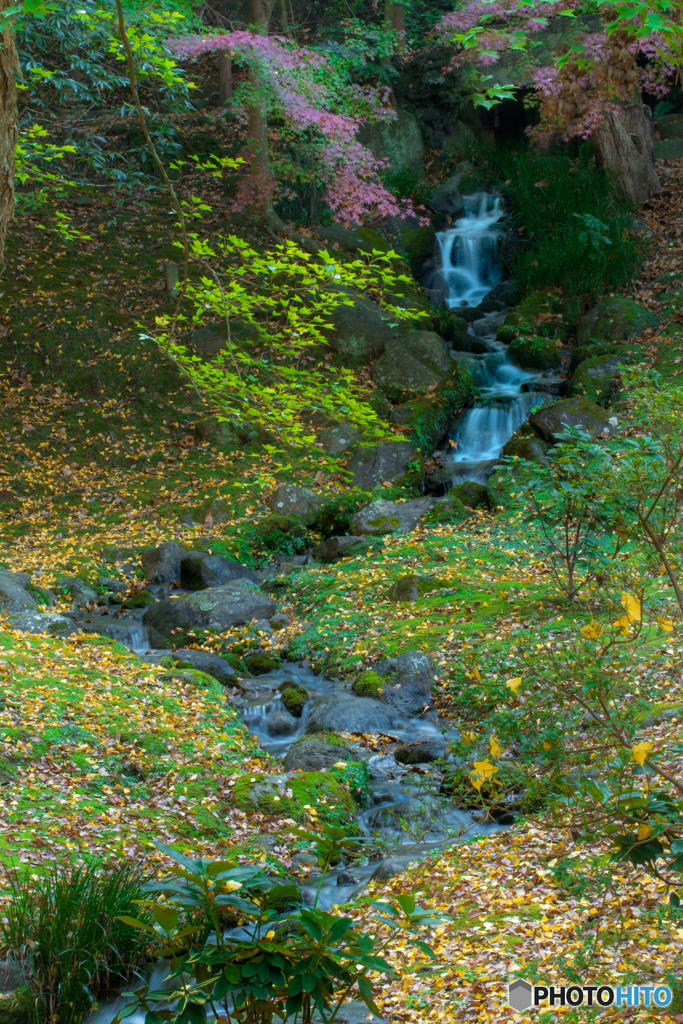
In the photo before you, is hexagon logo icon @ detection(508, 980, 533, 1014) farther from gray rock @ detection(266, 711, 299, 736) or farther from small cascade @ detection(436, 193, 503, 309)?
small cascade @ detection(436, 193, 503, 309)

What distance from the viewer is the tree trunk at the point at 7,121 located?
3660mm

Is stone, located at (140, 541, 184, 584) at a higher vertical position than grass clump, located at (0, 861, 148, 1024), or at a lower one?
lower

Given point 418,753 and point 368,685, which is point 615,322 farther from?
point 418,753

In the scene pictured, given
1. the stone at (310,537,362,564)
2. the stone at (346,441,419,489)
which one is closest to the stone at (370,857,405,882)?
the stone at (310,537,362,564)

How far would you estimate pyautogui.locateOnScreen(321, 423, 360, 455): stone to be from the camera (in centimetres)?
1170

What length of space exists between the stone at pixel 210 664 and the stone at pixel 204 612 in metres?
0.59

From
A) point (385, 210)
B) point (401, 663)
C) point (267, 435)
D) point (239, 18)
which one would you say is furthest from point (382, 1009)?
point (239, 18)

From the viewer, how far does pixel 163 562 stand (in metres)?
9.81

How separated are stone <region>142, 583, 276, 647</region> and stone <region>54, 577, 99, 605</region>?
2.68 ft

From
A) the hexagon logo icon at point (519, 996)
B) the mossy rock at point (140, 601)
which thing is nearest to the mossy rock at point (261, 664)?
the mossy rock at point (140, 601)

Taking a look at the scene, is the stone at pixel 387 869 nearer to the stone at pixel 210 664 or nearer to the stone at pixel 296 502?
the stone at pixel 210 664

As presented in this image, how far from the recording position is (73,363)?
13203 millimetres

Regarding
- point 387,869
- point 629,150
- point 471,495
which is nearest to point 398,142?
point 629,150

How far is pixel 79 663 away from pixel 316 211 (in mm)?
11788
